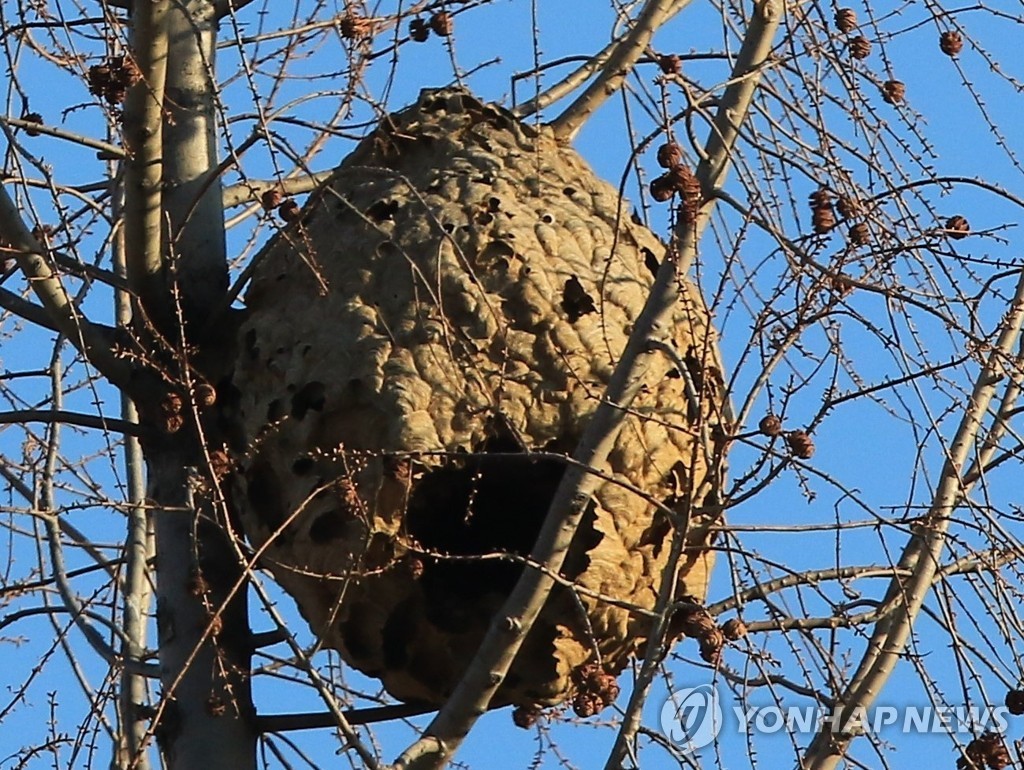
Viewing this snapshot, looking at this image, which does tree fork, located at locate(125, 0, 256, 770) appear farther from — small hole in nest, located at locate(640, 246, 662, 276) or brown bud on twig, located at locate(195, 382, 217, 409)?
small hole in nest, located at locate(640, 246, 662, 276)

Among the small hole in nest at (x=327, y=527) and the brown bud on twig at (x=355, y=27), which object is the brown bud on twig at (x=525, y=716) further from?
the brown bud on twig at (x=355, y=27)

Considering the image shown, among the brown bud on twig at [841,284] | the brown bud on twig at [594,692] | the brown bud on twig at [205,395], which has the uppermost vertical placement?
the brown bud on twig at [205,395]

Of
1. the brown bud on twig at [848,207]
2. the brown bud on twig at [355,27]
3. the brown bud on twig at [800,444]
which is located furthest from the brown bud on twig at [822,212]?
the brown bud on twig at [355,27]

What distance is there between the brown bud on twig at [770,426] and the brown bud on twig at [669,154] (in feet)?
1.48

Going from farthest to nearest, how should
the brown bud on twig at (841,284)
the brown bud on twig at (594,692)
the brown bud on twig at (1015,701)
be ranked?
1. the brown bud on twig at (594,692)
2. the brown bud on twig at (1015,701)
3. the brown bud on twig at (841,284)

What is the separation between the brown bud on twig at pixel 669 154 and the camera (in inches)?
130

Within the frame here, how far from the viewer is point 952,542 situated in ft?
11.5

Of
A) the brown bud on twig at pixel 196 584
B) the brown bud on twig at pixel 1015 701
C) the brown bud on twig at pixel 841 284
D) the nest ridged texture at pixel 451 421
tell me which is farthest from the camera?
the brown bud on twig at pixel 196 584

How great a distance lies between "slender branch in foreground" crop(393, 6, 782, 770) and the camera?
3.32 metres

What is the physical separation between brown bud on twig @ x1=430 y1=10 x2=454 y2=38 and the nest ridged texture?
0.90 feet

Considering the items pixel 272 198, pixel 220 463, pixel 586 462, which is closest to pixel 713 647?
pixel 586 462

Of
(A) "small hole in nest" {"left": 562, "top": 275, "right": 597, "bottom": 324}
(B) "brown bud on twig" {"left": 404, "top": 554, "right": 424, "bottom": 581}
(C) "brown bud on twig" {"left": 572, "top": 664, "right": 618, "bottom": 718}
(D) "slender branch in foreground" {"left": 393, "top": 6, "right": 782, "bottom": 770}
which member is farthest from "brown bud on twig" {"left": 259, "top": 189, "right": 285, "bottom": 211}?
(C) "brown bud on twig" {"left": 572, "top": 664, "right": 618, "bottom": 718}

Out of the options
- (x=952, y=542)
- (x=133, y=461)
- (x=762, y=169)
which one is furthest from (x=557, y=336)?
(x=133, y=461)

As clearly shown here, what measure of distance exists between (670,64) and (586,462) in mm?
712
